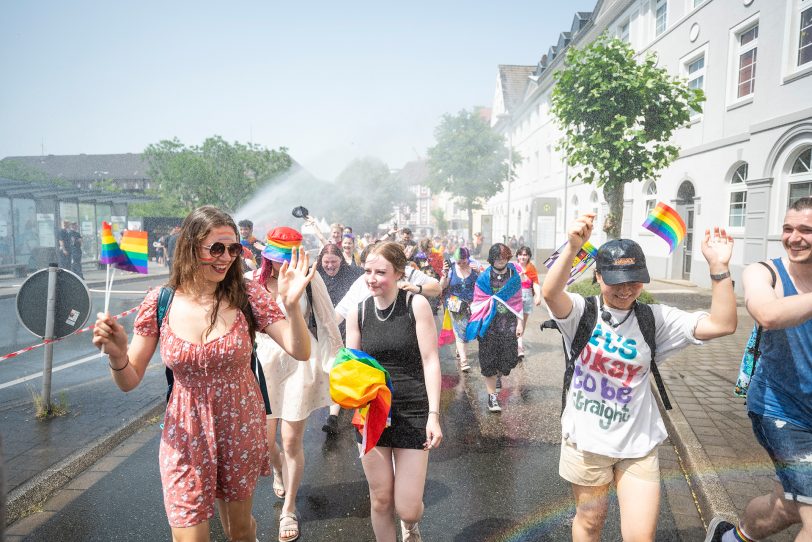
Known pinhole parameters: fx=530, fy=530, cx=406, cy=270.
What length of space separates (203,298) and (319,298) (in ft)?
4.26

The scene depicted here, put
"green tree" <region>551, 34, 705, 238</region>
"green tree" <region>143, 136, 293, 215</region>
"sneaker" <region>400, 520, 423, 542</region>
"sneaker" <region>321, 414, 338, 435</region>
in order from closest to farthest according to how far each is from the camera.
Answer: "sneaker" <region>400, 520, 423, 542</region>
"sneaker" <region>321, 414, 338, 435</region>
"green tree" <region>551, 34, 705, 238</region>
"green tree" <region>143, 136, 293, 215</region>

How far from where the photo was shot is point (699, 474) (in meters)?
3.86

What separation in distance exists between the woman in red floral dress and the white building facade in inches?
483

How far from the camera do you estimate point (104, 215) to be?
2466cm

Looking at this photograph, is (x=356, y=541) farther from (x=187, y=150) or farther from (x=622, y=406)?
(x=187, y=150)

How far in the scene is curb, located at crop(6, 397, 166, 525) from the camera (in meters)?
3.53

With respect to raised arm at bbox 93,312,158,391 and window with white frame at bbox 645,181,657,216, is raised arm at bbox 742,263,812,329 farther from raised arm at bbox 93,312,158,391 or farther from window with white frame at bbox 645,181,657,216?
window with white frame at bbox 645,181,657,216

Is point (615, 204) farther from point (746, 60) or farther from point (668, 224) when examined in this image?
point (668, 224)

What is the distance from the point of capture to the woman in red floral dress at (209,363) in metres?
2.25

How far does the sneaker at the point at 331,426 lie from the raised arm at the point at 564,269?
10.8 ft

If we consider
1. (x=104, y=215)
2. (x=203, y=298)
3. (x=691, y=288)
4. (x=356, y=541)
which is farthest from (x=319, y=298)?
(x=104, y=215)

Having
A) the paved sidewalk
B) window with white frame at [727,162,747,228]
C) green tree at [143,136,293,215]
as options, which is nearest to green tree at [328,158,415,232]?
green tree at [143,136,293,215]

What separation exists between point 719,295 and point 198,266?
7.84ft

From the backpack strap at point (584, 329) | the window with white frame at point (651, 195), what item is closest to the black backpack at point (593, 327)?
the backpack strap at point (584, 329)
